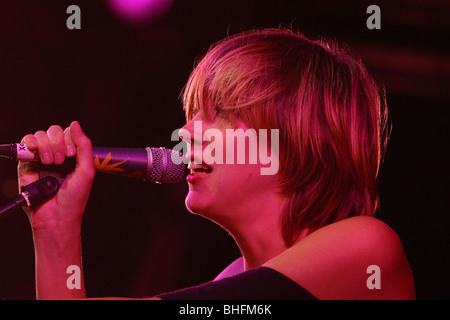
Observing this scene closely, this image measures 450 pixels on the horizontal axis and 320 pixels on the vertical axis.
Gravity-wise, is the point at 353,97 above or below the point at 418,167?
above

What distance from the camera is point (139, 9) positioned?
2.54 meters

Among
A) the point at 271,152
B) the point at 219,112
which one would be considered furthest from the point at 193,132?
the point at 271,152

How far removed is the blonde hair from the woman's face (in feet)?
0.13

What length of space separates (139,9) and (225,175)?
1528 millimetres

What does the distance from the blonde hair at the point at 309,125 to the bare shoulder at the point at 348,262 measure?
227 millimetres

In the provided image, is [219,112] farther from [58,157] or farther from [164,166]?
[58,157]

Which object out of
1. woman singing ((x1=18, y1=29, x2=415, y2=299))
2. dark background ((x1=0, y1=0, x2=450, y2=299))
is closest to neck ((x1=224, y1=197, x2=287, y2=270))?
woman singing ((x1=18, y1=29, x2=415, y2=299))

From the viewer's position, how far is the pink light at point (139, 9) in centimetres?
250

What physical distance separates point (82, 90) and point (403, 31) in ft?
5.25

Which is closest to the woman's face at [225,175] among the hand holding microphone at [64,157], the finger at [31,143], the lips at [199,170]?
the lips at [199,170]

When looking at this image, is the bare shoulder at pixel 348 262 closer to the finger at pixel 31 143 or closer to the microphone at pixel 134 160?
the microphone at pixel 134 160
